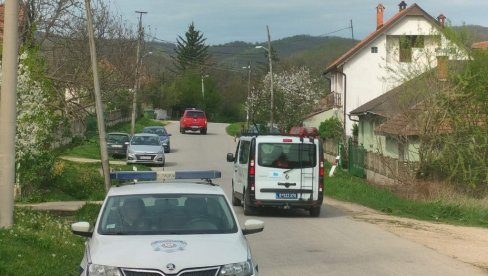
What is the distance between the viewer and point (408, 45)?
30.9 metres

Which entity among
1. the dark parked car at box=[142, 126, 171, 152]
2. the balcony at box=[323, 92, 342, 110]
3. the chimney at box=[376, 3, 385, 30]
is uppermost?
the chimney at box=[376, 3, 385, 30]

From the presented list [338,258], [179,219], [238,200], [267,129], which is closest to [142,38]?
[267,129]

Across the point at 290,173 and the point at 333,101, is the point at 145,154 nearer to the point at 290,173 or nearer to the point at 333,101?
the point at 290,173

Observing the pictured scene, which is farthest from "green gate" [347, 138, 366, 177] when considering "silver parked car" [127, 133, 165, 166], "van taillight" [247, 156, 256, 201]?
"van taillight" [247, 156, 256, 201]

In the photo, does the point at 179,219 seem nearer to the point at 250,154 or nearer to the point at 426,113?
the point at 250,154

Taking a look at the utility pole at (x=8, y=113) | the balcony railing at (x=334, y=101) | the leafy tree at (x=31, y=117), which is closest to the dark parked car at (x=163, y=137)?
the balcony railing at (x=334, y=101)

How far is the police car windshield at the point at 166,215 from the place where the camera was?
8211 mm

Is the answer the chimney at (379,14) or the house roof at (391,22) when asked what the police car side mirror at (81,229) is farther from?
the chimney at (379,14)

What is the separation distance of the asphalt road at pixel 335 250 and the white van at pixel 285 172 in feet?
1.76

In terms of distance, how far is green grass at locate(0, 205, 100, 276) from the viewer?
976 cm

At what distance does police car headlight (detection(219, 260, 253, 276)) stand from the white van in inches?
493

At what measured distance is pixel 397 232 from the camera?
17516mm

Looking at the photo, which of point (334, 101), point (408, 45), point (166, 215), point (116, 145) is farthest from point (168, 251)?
point (334, 101)

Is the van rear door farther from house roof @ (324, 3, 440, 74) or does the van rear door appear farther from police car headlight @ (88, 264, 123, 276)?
house roof @ (324, 3, 440, 74)
